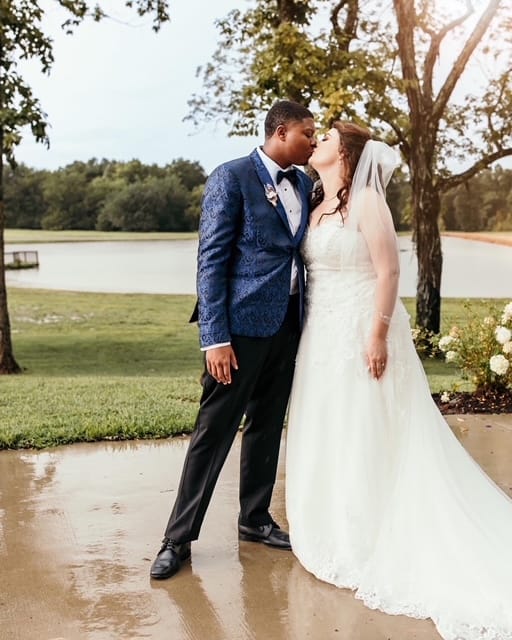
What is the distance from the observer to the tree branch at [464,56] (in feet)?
54.1

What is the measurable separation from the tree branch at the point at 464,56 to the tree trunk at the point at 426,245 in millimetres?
1145

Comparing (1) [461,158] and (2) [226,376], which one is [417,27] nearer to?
(1) [461,158]

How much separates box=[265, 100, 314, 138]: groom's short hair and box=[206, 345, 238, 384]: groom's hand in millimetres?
953

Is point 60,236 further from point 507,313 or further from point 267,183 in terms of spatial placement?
point 267,183

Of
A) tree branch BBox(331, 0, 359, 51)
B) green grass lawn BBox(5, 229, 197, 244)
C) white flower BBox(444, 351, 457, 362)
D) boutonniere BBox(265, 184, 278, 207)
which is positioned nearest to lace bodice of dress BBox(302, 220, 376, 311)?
boutonniere BBox(265, 184, 278, 207)

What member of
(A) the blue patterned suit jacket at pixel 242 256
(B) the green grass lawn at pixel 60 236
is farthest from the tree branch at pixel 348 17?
(B) the green grass lawn at pixel 60 236

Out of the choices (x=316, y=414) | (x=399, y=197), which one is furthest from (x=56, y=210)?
(x=316, y=414)

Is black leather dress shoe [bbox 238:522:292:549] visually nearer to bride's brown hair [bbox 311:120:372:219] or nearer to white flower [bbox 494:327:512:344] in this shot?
bride's brown hair [bbox 311:120:372:219]

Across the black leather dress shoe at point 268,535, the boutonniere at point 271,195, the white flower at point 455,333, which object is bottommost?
the black leather dress shoe at point 268,535

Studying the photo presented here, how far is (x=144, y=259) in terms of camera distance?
38.1 m

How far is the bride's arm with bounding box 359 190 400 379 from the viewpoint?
12.2 feet

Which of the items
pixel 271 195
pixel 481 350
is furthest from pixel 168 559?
pixel 481 350

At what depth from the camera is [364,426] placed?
3.77 metres

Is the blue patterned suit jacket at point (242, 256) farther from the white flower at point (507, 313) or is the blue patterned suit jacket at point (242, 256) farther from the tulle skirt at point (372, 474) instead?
the white flower at point (507, 313)
